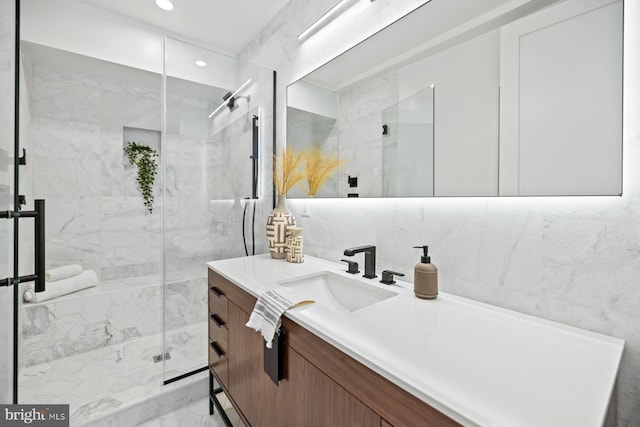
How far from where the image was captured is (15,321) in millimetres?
996

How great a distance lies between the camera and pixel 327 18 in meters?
1.59

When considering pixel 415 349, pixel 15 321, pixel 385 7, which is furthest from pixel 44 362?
pixel 385 7

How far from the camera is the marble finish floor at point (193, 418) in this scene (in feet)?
5.22

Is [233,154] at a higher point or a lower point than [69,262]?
higher

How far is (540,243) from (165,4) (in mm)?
2749

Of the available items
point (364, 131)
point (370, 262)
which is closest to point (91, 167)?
point (364, 131)

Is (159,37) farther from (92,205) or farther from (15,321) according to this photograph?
(15,321)

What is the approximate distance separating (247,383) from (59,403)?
133 cm

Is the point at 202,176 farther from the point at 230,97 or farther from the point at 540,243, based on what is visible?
the point at 540,243

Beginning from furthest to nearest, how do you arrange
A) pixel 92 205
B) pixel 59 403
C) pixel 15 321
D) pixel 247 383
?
1. pixel 92 205
2. pixel 59 403
3. pixel 247 383
4. pixel 15 321

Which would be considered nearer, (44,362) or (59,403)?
(59,403)

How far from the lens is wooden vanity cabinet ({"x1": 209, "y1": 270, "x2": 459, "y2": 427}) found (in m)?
0.57

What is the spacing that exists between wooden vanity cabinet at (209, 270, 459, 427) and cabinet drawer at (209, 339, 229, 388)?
0.09ft

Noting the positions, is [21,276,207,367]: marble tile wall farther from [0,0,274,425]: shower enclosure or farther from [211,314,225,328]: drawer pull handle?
[211,314,225,328]: drawer pull handle
